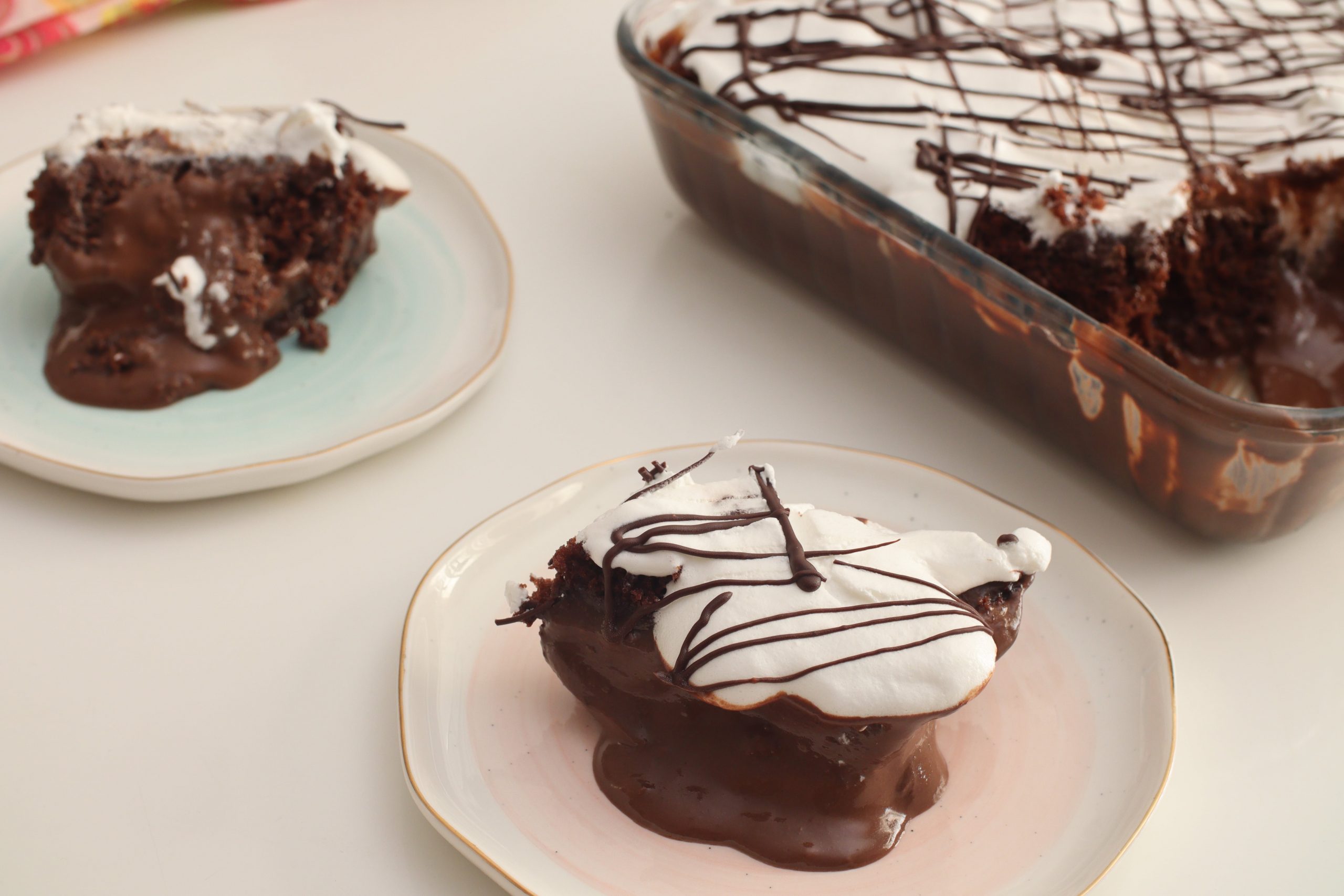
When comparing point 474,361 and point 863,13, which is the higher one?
point 863,13

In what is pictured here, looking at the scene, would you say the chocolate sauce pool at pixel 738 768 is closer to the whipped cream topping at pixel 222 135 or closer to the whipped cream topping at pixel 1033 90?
the whipped cream topping at pixel 1033 90

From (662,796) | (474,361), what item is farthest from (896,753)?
(474,361)

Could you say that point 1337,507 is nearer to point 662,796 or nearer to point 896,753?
point 896,753

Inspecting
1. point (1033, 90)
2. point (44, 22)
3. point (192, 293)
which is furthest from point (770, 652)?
point (44, 22)

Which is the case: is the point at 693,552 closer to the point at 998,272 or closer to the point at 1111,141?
the point at 998,272

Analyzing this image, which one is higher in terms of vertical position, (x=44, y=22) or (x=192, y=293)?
(x=44, y=22)

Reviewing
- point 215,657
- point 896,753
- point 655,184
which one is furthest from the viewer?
point 655,184
